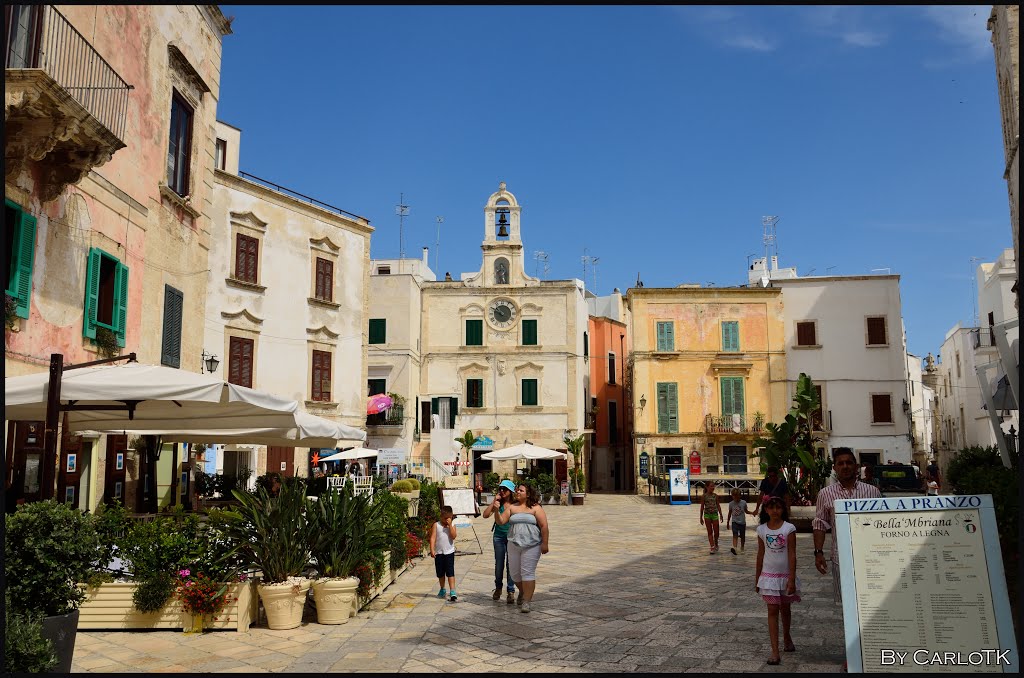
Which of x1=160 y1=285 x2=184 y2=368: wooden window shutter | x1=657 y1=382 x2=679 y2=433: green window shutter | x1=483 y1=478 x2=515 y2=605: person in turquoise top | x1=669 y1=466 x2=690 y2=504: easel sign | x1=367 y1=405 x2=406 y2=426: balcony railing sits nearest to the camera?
x1=483 y1=478 x2=515 y2=605: person in turquoise top

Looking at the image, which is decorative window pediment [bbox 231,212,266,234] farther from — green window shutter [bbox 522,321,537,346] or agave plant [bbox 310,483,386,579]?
agave plant [bbox 310,483,386,579]

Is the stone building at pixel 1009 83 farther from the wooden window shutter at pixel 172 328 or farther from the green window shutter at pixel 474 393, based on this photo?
the green window shutter at pixel 474 393

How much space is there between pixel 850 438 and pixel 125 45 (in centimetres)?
3282

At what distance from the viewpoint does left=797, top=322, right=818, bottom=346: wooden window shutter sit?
37188 mm

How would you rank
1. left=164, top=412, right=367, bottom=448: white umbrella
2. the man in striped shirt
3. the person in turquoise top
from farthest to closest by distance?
left=164, top=412, right=367, bottom=448: white umbrella, the person in turquoise top, the man in striped shirt

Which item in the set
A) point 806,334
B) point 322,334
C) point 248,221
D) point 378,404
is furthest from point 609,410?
point 248,221

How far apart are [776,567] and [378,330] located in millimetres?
30772

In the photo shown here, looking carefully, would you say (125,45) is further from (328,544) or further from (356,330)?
(356,330)

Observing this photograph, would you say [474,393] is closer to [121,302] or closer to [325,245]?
[325,245]

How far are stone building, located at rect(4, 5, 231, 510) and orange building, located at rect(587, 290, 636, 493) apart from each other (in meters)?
28.6

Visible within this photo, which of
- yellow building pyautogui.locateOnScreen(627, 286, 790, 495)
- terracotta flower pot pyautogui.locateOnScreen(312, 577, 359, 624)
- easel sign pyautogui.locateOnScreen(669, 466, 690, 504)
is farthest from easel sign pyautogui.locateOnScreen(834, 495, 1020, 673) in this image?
yellow building pyautogui.locateOnScreen(627, 286, 790, 495)

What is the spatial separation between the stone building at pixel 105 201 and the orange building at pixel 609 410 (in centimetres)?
2859

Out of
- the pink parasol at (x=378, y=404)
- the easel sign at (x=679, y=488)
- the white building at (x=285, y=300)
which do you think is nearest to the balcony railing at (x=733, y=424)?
the easel sign at (x=679, y=488)

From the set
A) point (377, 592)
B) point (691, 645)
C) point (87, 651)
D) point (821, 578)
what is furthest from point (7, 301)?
point (821, 578)
